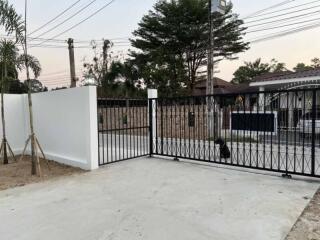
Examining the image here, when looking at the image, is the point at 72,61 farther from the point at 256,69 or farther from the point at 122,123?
the point at 256,69

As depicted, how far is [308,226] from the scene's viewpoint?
9.92 feet

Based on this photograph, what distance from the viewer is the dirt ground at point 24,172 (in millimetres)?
5238

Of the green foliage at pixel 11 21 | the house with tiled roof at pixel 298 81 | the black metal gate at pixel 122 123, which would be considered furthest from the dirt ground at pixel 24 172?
the house with tiled roof at pixel 298 81

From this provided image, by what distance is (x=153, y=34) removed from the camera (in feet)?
69.2

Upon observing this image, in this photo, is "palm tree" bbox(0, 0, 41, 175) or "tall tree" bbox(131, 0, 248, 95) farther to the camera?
"tall tree" bbox(131, 0, 248, 95)

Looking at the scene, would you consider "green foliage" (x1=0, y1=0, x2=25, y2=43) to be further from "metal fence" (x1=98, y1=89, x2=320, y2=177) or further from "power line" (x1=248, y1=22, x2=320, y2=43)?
"power line" (x1=248, y1=22, x2=320, y2=43)

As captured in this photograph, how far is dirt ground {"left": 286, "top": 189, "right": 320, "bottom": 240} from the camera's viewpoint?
280 centimetres

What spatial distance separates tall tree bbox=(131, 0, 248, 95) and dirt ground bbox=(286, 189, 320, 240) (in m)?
15.6

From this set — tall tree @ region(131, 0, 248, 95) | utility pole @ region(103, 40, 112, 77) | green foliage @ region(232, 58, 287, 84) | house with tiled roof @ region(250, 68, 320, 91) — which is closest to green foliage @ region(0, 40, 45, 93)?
house with tiled roof @ region(250, 68, 320, 91)

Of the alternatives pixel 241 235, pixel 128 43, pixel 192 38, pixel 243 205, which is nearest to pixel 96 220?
pixel 241 235

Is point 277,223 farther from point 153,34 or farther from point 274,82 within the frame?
point 153,34

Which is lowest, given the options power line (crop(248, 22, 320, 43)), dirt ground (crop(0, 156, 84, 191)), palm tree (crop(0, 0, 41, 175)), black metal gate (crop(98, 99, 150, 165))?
dirt ground (crop(0, 156, 84, 191))

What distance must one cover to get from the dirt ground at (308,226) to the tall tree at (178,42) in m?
15.6

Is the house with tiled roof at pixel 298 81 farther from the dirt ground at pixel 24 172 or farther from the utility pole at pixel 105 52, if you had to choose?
the utility pole at pixel 105 52
